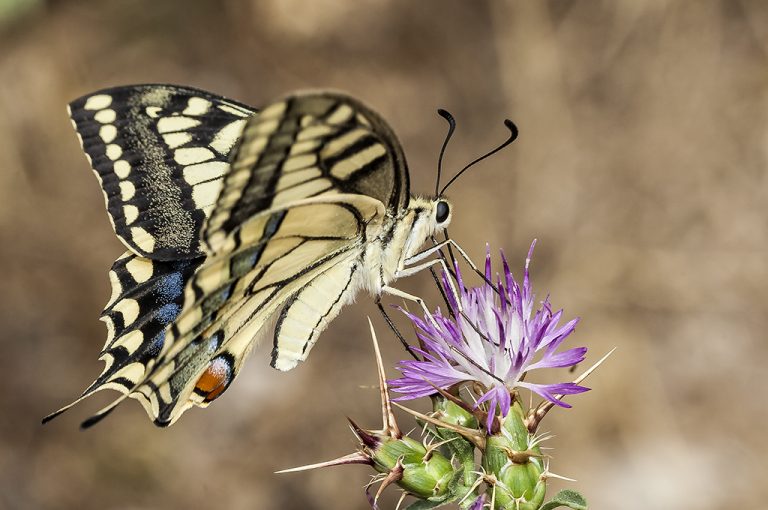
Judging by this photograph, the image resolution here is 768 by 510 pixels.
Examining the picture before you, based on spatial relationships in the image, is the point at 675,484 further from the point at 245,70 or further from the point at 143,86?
the point at 245,70

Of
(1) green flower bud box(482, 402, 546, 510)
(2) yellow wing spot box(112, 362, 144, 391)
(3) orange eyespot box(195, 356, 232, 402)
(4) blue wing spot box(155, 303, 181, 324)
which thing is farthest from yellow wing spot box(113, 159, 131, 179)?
(1) green flower bud box(482, 402, 546, 510)

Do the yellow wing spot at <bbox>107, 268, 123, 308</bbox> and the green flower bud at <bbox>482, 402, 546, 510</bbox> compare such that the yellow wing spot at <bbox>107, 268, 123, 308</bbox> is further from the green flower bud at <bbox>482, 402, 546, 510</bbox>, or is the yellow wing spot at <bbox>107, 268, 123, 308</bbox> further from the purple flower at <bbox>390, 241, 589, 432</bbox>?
the green flower bud at <bbox>482, 402, 546, 510</bbox>

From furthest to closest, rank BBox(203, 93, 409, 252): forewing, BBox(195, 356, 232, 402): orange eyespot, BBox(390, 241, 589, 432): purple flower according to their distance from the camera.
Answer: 1. BBox(195, 356, 232, 402): orange eyespot
2. BBox(390, 241, 589, 432): purple flower
3. BBox(203, 93, 409, 252): forewing

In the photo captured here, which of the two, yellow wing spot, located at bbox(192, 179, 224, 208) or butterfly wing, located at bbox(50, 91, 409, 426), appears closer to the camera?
butterfly wing, located at bbox(50, 91, 409, 426)

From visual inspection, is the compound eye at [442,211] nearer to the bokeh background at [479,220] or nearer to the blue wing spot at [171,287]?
the blue wing spot at [171,287]

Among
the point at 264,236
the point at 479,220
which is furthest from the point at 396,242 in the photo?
the point at 479,220

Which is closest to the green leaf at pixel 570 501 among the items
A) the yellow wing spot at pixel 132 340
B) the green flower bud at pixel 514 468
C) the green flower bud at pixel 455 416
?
the green flower bud at pixel 514 468

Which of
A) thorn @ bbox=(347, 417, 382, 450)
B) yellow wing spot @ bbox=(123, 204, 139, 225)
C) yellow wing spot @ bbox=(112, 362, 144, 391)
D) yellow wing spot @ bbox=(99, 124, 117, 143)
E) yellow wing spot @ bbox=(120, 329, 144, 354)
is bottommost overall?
yellow wing spot @ bbox=(112, 362, 144, 391)

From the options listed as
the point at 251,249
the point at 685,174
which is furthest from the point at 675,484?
the point at 251,249

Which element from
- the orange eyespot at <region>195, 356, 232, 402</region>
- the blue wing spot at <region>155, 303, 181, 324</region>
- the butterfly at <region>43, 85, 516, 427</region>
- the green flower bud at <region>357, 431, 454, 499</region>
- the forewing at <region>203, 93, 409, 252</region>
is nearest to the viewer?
the forewing at <region>203, 93, 409, 252</region>
